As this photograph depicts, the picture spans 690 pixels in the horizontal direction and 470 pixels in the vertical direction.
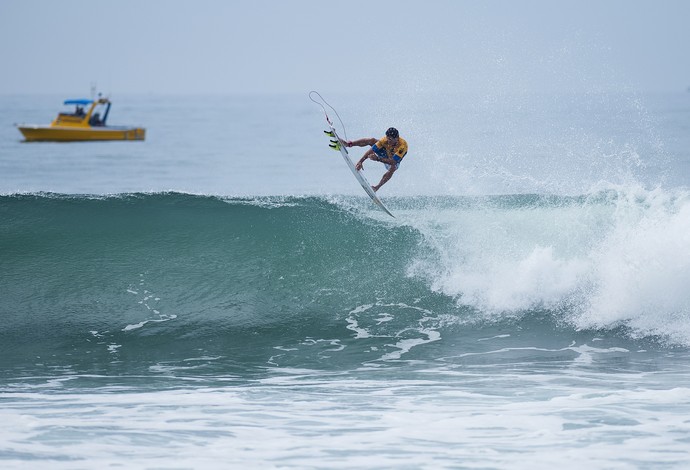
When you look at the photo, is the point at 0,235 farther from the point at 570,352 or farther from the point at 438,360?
the point at 570,352

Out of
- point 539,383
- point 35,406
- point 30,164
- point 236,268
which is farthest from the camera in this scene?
point 30,164

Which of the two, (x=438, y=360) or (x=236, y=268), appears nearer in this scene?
(x=438, y=360)

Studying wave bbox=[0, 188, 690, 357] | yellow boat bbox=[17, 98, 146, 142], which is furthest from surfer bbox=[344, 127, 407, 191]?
yellow boat bbox=[17, 98, 146, 142]

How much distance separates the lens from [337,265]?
13977mm

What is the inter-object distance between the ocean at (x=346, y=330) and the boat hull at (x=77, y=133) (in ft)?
119

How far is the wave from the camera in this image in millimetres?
11750

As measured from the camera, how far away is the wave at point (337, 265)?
11750 millimetres

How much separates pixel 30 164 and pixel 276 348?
107 ft

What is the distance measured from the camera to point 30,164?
40.5 metres

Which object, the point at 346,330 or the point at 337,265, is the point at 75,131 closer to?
the point at 337,265

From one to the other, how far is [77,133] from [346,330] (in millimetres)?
43384

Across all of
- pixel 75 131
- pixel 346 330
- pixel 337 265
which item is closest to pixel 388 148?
pixel 337 265

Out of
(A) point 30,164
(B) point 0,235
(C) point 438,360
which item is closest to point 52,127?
(A) point 30,164

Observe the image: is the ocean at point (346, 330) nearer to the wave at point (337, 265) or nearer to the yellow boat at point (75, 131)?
the wave at point (337, 265)
